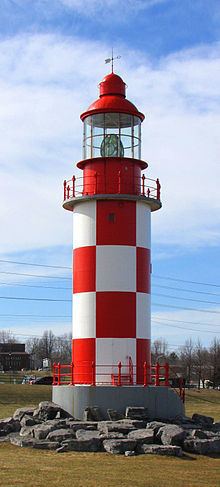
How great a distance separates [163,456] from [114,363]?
16.5ft

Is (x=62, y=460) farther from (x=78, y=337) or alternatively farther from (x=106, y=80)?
(x=106, y=80)

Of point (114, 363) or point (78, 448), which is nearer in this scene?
point (78, 448)

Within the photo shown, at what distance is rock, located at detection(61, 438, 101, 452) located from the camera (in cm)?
1702

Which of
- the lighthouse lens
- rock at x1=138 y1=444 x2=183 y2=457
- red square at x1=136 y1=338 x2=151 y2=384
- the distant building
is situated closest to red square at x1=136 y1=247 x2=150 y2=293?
red square at x1=136 y1=338 x2=151 y2=384

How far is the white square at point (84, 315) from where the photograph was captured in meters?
21.5

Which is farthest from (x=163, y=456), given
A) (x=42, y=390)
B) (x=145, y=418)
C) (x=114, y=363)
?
(x=42, y=390)

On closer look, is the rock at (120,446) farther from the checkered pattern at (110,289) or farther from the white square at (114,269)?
the white square at (114,269)

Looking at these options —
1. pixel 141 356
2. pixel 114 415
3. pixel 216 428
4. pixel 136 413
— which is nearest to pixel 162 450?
pixel 136 413

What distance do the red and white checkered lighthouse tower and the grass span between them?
4394 mm

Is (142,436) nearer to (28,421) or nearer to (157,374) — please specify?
(157,374)

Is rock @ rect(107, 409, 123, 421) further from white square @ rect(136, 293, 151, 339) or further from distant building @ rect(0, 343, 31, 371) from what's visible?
distant building @ rect(0, 343, 31, 371)

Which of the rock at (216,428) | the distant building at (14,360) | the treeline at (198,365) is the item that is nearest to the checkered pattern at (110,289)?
the rock at (216,428)

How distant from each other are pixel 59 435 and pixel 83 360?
3.95 m

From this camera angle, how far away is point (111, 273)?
2150 centimetres
